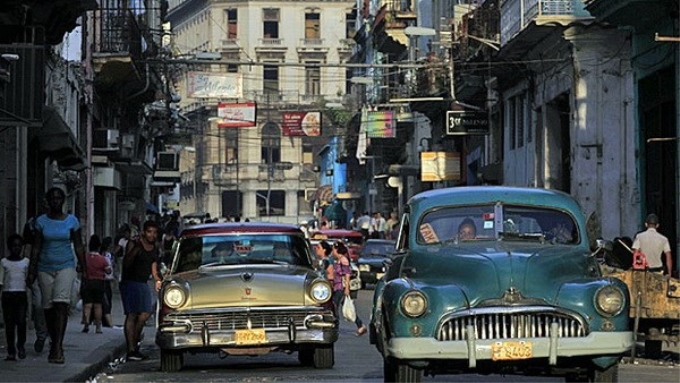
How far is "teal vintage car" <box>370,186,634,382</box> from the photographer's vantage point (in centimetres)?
1296

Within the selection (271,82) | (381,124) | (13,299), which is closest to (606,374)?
(13,299)

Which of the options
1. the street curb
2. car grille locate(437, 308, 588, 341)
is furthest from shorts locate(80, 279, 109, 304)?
car grille locate(437, 308, 588, 341)

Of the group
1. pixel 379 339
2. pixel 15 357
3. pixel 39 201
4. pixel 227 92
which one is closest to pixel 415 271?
pixel 379 339

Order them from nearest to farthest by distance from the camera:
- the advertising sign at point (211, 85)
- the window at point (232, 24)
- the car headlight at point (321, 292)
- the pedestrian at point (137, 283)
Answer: the car headlight at point (321, 292)
the pedestrian at point (137, 283)
the advertising sign at point (211, 85)
the window at point (232, 24)

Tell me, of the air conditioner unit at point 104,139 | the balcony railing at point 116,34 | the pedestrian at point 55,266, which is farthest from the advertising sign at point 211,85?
the pedestrian at point 55,266

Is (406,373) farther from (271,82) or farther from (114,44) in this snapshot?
(271,82)

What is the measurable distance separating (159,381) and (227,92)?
165ft

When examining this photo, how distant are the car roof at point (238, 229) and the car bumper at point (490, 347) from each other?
20.0 ft

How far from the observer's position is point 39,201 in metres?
30.1

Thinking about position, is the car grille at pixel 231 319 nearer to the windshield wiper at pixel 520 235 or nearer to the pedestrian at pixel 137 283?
the pedestrian at pixel 137 283

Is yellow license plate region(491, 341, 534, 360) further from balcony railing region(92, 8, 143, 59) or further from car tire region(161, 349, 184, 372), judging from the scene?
balcony railing region(92, 8, 143, 59)

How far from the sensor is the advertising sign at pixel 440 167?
53.7 meters

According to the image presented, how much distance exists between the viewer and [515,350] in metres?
12.9

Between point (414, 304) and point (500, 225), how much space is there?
1770 millimetres
